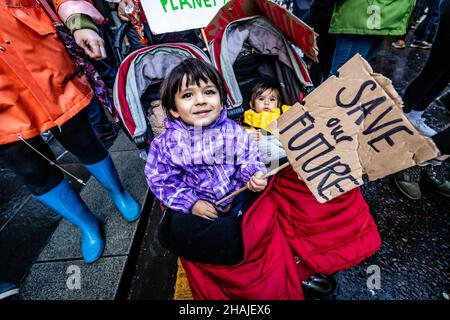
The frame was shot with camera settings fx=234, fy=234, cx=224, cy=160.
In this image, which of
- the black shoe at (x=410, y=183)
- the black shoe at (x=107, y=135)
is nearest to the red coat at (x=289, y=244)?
the black shoe at (x=410, y=183)

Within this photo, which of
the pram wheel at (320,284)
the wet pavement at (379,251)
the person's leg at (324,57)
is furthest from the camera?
the person's leg at (324,57)

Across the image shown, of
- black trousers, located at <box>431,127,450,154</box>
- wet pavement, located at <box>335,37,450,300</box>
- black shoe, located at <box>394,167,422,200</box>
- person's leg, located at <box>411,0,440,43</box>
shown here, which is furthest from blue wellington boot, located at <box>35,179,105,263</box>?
person's leg, located at <box>411,0,440,43</box>

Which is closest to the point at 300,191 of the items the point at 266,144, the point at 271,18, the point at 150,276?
the point at 266,144

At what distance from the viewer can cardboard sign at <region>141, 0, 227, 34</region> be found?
1657mm

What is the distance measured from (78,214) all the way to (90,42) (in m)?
1.11

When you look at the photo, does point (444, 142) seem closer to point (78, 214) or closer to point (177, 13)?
point (177, 13)

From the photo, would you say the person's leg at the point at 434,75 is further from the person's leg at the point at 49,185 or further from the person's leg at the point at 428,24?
the person's leg at the point at 428,24

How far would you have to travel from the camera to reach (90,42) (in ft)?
4.04

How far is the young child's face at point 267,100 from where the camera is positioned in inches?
70.6

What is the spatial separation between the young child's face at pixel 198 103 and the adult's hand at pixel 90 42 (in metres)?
0.48

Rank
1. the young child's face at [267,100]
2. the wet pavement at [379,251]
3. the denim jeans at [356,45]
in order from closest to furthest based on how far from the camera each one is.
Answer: the wet pavement at [379,251], the young child's face at [267,100], the denim jeans at [356,45]

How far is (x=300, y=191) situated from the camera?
113cm

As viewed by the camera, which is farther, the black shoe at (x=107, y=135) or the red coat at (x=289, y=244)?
the black shoe at (x=107, y=135)

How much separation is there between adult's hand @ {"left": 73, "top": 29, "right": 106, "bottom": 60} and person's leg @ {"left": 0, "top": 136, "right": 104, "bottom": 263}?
0.59 m
